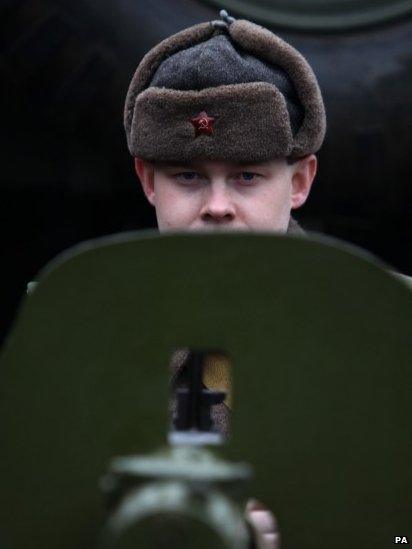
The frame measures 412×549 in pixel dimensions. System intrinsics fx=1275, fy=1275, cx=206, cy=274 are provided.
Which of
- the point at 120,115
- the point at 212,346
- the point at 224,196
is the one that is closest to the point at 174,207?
the point at 224,196

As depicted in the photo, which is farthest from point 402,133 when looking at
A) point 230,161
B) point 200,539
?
point 200,539

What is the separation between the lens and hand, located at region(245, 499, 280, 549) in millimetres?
911

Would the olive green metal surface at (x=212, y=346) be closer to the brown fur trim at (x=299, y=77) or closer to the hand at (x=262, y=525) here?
the hand at (x=262, y=525)

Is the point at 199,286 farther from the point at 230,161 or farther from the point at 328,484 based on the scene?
the point at 230,161

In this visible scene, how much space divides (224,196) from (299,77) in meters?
0.18

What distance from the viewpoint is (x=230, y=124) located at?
148 centimetres

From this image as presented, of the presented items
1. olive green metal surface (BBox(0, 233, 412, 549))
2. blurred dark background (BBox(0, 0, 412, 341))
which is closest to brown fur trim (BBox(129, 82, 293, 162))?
blurred dark background (BBox(0, 0, 412, 341))

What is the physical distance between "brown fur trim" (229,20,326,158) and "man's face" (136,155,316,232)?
0.04 metres

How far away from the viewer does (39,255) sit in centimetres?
195

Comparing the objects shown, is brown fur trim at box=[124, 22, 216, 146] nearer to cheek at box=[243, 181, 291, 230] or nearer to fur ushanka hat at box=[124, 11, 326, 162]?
fur ushanka hat at box=[124, 11, 326, 162]

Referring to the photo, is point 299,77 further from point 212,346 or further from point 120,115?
point 212,346

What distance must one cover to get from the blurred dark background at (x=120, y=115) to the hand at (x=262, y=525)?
3.44ft

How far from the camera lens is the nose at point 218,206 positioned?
145 cm

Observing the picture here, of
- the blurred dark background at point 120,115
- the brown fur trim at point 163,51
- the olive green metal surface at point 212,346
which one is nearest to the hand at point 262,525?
the olive green metal surface at point 212,346
